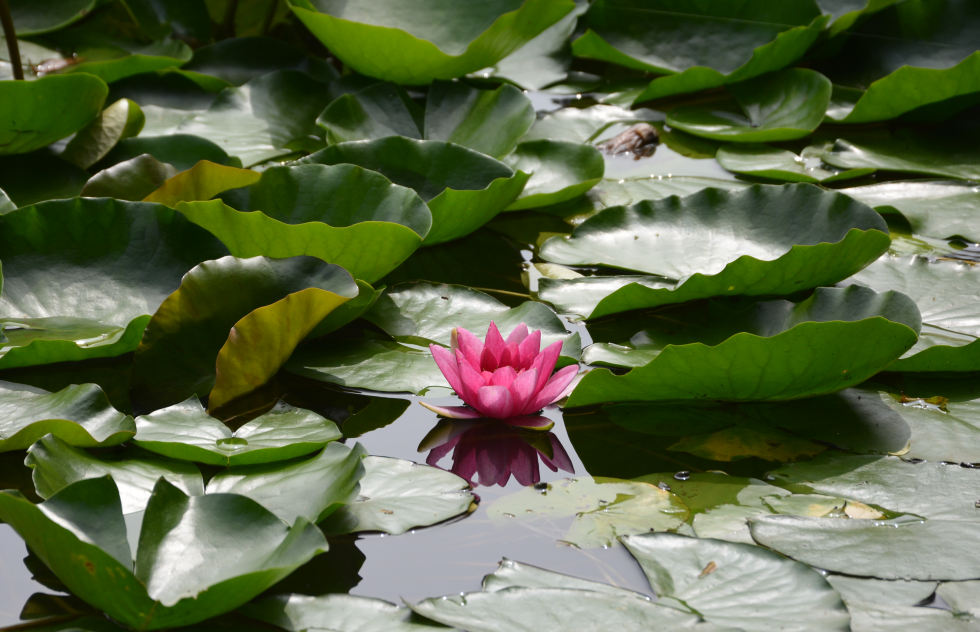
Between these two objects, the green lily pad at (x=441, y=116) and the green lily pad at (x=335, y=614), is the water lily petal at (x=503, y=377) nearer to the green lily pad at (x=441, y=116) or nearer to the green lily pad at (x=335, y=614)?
the green lily pad at (x=335, y=614)

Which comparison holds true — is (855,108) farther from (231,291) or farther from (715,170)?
(231,291)

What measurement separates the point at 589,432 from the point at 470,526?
0.25 meters

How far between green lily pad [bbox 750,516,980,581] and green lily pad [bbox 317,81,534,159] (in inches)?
41.7

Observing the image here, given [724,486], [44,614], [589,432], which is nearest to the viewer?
[44,614]

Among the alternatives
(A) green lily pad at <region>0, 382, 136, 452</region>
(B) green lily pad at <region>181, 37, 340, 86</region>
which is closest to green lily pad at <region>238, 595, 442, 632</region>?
(A) green lily pad at <region>0, 382, 136, 452</region>

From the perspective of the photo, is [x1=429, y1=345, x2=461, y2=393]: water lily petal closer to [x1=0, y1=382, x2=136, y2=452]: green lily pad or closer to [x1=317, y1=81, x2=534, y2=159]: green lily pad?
[x1=0, y1=382, x2=136, y2=452]: green lily pad

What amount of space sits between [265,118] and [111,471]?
1247mm

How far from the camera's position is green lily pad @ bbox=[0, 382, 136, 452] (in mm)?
895

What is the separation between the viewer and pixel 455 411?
1062 millimetres

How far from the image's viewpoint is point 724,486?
0.94 m

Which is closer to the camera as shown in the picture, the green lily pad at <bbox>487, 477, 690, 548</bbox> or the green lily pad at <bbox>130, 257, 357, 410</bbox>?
the green lily pad at <bbox>487, 477, 690, 548</bbox>

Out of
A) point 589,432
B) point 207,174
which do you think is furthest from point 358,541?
point 207,174

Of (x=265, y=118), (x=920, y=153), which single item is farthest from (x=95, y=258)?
(x=920, y=153)

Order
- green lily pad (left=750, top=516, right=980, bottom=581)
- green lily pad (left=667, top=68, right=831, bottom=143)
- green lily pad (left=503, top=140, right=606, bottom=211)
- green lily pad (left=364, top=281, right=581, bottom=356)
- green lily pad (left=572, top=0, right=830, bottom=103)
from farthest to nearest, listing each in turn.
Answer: green lily pad (left=572, top=0, right=830, bottom=103), green lily pad (left=667, top=68, right=831, bottom=143), green lily pad (left=503, top=140, right=606, bottom=211), green lily pad (left=364, top=281, right=581, bottom=356), green lily pad (left=750, top=516, right=980, bottom=581)
